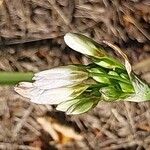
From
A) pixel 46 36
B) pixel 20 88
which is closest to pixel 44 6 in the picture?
pixel 46 36

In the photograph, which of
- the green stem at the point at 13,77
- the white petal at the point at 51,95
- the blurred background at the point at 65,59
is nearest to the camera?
the white petal at the point at 51,95

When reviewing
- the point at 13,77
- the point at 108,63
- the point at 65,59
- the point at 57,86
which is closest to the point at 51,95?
the point at 57,86

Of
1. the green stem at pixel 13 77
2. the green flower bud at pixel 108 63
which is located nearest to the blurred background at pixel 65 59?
the green stem at pixel 13 77

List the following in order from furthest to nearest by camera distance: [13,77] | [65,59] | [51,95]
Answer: [65,59], [13,77], [51,95]

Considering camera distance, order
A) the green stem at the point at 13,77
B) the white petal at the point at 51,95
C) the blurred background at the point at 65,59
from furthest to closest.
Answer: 1. the blurred background at the point at 65,59
2. the green stem at the point at 13,77
3. the white petal at the point at 51,95

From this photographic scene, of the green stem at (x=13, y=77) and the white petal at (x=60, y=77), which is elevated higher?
the white petal at (x=60, y=77)

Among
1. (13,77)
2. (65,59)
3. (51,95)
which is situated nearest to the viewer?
(51,95)

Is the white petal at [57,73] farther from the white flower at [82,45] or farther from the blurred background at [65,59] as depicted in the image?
the blurred background at [65,59]

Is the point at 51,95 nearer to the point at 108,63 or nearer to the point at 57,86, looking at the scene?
the point at 57,86

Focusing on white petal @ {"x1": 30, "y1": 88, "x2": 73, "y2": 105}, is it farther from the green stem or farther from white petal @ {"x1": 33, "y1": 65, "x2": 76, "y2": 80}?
the green stem
